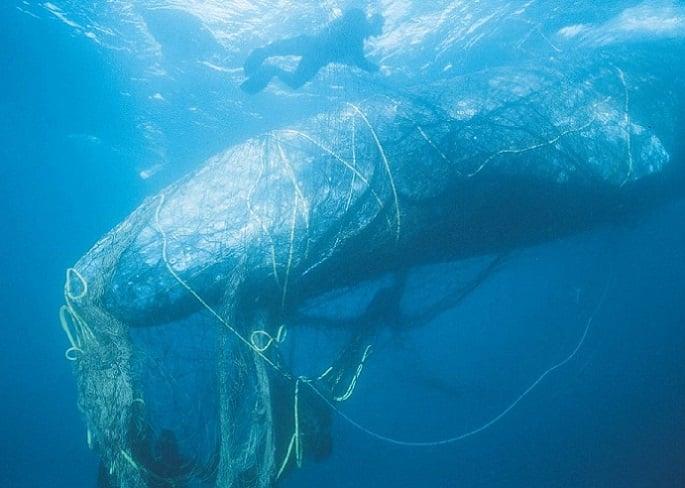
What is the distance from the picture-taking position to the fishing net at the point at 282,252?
3596 mm

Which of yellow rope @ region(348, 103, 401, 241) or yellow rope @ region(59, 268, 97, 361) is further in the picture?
yellow rope @ region(348, 103, 401, 241)

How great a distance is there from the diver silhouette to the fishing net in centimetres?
551

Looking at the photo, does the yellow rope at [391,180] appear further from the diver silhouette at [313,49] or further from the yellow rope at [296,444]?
the diver silhouette at [313,49]

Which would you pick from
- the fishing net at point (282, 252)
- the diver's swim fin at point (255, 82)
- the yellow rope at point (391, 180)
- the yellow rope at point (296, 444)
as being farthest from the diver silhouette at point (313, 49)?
the yellow rope at point (296, 444)

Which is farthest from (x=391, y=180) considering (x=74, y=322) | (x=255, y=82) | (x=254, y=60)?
A: (x=254, y=60)

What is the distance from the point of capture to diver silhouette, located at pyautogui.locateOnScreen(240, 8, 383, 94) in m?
9.40

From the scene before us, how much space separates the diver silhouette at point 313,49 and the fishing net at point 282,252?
18.1 feet

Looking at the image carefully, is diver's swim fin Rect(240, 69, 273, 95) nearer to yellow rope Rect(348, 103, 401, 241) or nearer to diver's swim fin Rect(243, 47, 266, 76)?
diver's swim fin Rect(243, 47, 266, 76)

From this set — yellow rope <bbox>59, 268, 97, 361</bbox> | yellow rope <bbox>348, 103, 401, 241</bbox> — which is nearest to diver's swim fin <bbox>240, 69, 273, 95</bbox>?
yellow rope <bbox>348, 103, 401, 241</bbox>

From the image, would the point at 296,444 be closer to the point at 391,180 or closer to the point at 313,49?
the point at 391,180

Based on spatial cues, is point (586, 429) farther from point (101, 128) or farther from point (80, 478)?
point (80, 478)

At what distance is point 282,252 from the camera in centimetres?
380

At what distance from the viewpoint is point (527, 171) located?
4590mm

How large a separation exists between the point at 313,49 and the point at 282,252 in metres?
7.83
